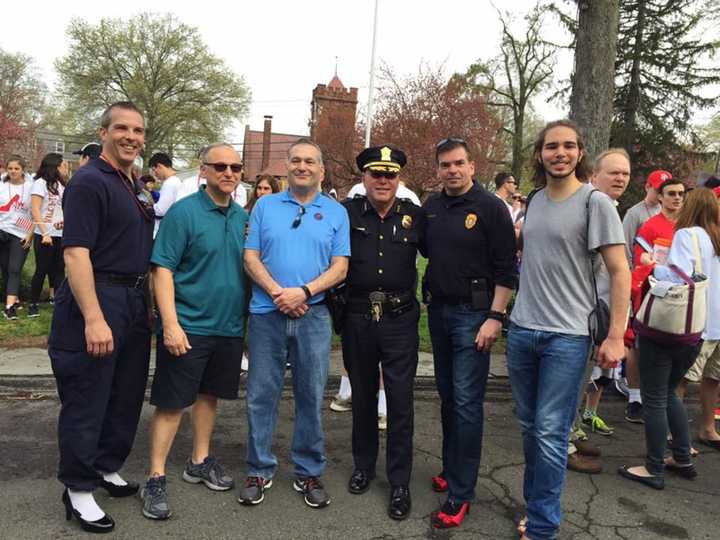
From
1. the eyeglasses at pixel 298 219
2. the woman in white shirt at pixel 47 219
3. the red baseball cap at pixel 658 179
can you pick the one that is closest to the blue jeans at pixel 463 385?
the eyeglasses at pixel 298 219

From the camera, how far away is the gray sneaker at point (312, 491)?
3201mm

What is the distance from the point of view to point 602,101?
6.78 metres

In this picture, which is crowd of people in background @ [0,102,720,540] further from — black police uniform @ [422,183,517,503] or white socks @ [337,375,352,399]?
white socks @ [337,375,352,399]

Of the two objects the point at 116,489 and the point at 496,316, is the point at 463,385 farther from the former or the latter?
the point at 116,489

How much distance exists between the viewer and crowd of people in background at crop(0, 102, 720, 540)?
279 centimetres

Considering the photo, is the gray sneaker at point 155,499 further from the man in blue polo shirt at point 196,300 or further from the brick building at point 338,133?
the brick building at point 338,133

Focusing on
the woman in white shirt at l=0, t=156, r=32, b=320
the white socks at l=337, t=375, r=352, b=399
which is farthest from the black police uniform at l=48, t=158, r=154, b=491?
the woman in white shirt at l=0, t=156, r=32, b=320

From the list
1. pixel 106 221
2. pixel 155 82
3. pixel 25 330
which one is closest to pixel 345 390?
pixel 106 221

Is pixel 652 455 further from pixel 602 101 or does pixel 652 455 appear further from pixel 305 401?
pixel 602 101

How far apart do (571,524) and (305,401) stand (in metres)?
1.69

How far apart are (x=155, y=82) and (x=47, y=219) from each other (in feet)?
123

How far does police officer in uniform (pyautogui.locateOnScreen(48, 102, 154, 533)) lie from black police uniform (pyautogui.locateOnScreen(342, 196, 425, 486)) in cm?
122

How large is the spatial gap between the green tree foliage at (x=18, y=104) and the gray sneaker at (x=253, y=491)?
40205 mm

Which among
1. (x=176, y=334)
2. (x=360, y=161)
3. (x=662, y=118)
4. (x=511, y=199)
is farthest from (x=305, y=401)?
(x=662, y=118)
